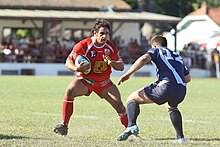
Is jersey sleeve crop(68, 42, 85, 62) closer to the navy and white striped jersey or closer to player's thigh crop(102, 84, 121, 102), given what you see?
player's thigh crop(102, 84, 121, 102)

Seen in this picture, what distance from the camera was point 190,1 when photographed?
70.6 metres

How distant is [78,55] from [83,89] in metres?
0.56

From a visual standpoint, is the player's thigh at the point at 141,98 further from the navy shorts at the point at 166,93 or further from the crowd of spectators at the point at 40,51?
the crowd of spectators at the point at 40,51

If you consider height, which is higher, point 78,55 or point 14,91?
point 78,55

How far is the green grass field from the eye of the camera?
1081cm

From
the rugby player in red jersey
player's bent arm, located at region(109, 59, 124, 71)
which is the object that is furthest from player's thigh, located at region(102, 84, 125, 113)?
player's bent arm, located at region(109, 59, 124, 71)

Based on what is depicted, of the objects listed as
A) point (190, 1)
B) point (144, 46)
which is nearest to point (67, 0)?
point (144, 46)

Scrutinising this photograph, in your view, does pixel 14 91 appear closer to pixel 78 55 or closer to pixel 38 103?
pixel 38 103

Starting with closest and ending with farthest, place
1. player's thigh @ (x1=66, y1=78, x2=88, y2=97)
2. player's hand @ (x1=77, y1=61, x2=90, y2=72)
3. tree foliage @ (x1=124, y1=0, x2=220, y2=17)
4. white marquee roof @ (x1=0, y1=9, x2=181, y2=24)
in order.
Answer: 1. player's hand @ (x1=77, y1=61, x2=90, y2=72)
2. player's thigh @ (x1=66, y1=78, x2=88, y2=97)
3. white marquee roof @ (x1=0, y1=9, x2=181, y2=24)
4. tree foliage @ (x1=124, y1=0, x2=220, y2=17)

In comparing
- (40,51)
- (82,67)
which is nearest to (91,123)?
(82,67)

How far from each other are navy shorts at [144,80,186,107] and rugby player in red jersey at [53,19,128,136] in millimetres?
812

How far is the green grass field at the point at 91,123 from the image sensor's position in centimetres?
1081

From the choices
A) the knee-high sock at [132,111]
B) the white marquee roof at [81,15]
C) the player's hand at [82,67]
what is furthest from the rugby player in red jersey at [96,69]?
the white marquee roof at [81,15]

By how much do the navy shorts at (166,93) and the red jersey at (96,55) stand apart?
1.05 m
